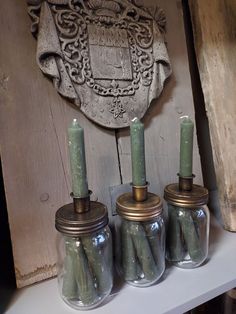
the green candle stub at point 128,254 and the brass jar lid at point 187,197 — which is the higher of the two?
the brass jar lid at point 187,197

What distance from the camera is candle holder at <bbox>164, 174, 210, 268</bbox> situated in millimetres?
490

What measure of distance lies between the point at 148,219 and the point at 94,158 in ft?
0.50

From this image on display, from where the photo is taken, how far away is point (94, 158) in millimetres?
511

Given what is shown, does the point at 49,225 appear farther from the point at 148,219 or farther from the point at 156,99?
the point at 156,99

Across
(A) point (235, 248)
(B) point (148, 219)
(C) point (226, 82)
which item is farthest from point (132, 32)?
(A) point (235, 248)

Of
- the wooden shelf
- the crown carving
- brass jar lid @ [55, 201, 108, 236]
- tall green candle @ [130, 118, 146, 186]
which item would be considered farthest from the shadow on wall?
the crown carving

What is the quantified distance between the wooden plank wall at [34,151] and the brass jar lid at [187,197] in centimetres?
9

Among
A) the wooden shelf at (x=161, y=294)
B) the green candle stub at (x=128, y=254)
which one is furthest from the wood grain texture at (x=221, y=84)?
the green candle stub at (x=128, y=254)

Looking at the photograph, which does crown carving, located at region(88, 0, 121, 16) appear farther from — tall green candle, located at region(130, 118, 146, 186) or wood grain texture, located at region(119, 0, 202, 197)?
tall green candle, located at region(130, 118, 146, 186)

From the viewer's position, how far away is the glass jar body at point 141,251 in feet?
1.45

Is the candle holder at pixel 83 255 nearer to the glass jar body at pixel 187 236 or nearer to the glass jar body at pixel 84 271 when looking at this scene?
the glass jar body at pixel 84 271

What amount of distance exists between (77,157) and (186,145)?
0.68ft

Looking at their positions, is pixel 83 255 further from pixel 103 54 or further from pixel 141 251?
pixel 103 54

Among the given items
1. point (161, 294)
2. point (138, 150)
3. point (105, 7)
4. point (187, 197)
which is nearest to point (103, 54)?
point (105, 7)
